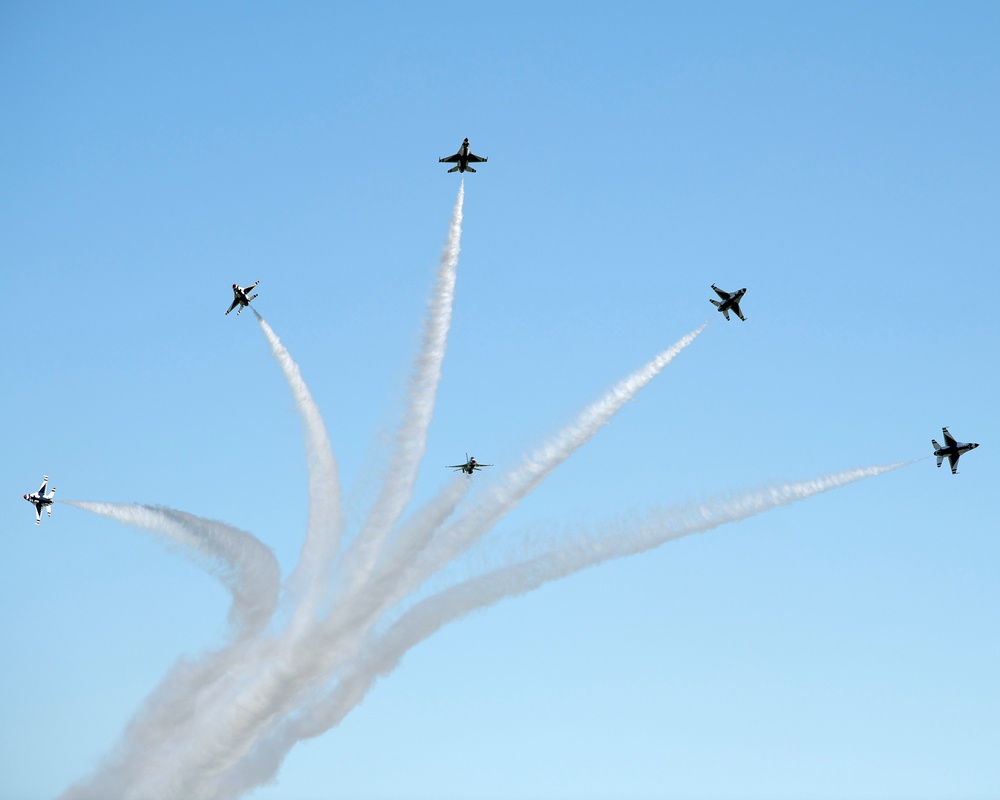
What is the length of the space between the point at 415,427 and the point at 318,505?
8.17m

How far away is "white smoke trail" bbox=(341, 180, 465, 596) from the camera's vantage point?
84.8m

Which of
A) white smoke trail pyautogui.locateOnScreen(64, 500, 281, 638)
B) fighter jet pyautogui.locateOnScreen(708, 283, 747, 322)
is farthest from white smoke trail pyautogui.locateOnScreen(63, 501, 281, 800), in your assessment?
fighter jet pyautogui.locateOnScreen(708, 283, 747, 322)

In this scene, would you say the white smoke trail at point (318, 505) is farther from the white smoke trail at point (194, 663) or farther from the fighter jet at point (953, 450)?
the fighter jet at point (953, 450)

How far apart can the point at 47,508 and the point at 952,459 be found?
68519mm

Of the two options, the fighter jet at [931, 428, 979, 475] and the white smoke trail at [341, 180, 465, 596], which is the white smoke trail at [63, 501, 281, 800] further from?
the fighter jet at [931, 428, 979, 475]

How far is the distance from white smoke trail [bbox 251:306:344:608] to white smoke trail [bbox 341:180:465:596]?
1662 millimetres

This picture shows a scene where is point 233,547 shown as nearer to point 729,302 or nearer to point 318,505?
point 318,505

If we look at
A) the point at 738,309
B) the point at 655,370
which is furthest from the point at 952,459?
the point at 655,370

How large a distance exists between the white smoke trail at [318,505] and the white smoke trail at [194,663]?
2.25m

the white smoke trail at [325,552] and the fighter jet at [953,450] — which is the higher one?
the fighter jet at [953,450]

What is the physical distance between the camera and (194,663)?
3492 inches

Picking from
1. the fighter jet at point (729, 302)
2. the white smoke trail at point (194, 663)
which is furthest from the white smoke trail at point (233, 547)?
the fighter jet at point (729, 302)

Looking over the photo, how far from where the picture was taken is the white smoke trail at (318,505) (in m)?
85.1

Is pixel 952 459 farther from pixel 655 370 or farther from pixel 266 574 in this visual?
pixel 266 574
